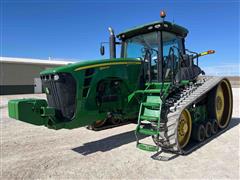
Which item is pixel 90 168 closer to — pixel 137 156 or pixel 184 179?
pixel 137 156

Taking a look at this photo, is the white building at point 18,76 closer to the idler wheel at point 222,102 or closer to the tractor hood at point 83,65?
the tractor hood at point 83,65

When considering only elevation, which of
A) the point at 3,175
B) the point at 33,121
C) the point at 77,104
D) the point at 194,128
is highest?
the point at 77,104

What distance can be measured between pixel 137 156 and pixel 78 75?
6.37ft

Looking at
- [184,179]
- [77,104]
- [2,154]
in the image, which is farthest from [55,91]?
[184,179]

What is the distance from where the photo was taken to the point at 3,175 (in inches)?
142

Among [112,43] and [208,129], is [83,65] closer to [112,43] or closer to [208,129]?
[112,43]

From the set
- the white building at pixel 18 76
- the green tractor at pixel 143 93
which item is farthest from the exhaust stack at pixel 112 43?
the white building at pixel 18 76

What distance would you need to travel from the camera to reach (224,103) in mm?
6812

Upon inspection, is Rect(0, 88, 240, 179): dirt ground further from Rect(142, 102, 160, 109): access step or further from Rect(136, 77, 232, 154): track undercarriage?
Rect(142, 102, 160, 109): access step

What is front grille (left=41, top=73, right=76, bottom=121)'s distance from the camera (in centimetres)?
417

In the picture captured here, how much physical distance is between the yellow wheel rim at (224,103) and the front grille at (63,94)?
4.29 metres

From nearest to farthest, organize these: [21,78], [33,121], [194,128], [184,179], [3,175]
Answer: [184,179], [3,175], [33,121], [194,128], [21,78]

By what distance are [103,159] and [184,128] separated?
5.96 feet

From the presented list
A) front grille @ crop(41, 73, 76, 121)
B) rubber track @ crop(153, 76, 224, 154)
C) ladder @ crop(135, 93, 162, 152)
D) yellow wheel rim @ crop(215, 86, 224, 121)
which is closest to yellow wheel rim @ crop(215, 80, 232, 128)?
yellow wheel rim @ crop(215, 86, 224, 121)
